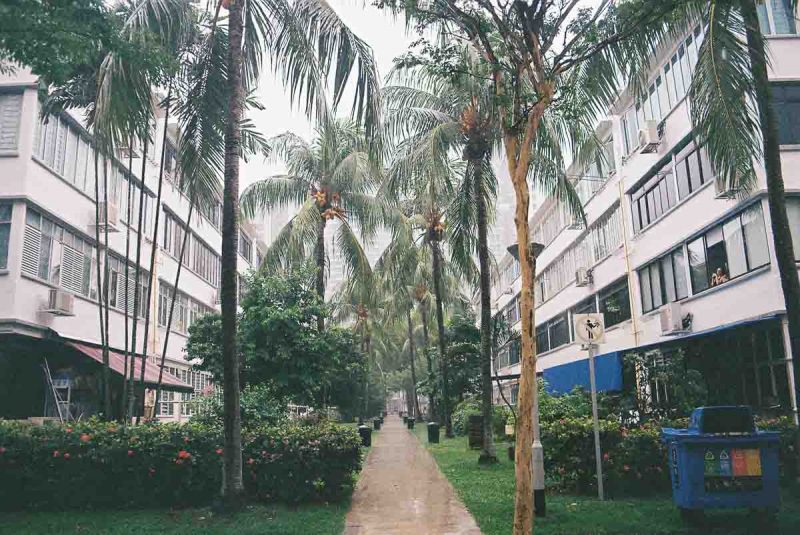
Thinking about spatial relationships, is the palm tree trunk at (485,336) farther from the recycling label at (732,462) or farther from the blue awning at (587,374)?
the recycling label at (732,462)

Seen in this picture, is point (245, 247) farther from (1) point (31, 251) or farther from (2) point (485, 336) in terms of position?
(2) point (485, 336)

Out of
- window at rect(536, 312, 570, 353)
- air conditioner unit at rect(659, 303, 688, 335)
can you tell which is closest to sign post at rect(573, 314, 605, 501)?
air conditioner unit at rect(659, 303, 688, 335)

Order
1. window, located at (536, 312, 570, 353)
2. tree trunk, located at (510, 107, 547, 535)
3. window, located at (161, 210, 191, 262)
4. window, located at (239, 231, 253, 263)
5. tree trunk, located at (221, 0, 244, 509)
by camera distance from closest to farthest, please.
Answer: tree trunk, located at (510, 107, 547, 535)
tree trunk, located at (221, 0, 244, 509)
window, located at (161, 210, 191, 262)
window, located at (536, 312, 570, 353)
window, located at (239, 231, 253, 263)

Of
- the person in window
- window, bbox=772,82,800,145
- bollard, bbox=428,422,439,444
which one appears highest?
window, bbox=772,82,800,145

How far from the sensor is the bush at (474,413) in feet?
86.5

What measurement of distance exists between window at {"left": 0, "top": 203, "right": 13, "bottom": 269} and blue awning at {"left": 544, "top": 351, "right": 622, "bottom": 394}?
1436 cm

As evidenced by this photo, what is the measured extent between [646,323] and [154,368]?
17321mm

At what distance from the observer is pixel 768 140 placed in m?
9.95

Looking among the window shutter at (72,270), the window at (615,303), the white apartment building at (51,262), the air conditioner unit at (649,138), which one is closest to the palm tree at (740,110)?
the air conditioner unit at (649,138)

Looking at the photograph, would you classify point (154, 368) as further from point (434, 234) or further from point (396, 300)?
point (396, 300)

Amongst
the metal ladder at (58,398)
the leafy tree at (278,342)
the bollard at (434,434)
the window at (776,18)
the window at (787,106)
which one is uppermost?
the window at (776,18)

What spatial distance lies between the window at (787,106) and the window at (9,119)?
18.6 m

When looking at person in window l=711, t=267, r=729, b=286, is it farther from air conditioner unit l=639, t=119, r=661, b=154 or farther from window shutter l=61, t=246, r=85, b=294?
window shutter l=61, t=246, r=85, b=294

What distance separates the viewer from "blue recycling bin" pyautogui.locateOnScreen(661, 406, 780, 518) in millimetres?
8383
